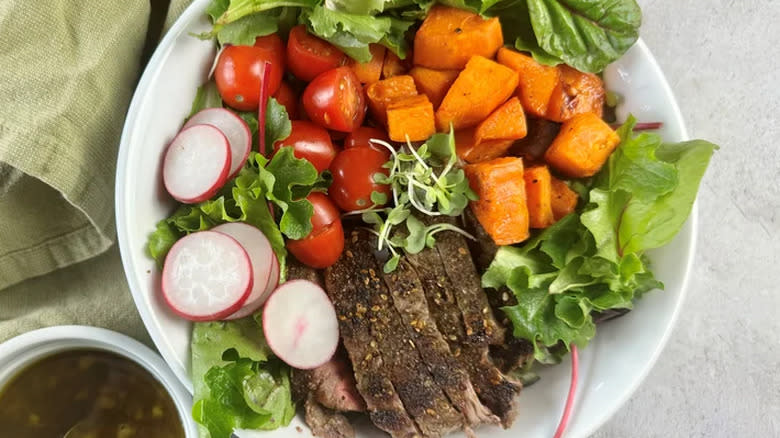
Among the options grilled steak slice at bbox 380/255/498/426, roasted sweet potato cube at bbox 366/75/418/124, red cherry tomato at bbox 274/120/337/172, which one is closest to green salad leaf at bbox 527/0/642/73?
roasted sweet potato cube at bbox 366/75/418/124

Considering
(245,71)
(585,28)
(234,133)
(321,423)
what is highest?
(585,28)

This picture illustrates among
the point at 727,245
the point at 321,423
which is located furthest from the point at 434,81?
the point at 727,245

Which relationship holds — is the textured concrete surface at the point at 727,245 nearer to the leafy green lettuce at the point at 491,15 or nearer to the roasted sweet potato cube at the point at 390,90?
the leafy green lettuce at the point at 491,15

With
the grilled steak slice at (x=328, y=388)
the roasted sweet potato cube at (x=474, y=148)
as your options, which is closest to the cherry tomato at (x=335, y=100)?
the roasted sweet potato cube at (x=474, y=148)

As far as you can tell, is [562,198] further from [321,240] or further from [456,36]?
[321,240]

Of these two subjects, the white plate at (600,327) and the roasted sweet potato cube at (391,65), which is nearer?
the white plate at (600,327)

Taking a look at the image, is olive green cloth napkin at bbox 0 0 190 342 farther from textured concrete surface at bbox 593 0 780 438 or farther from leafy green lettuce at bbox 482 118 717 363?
textured concrete surface at bbox 593 0 780 438

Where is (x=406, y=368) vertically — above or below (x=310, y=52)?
below
